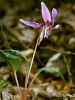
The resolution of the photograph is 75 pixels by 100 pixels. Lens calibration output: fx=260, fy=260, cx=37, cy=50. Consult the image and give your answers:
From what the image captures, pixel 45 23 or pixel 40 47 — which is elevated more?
pixel 45 23

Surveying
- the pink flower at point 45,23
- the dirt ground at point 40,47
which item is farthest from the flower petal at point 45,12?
the dirt ground at point 40,47

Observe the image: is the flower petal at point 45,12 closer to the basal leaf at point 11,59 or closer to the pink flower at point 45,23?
the pink flower at point 45,23

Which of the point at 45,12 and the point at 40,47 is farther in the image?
the point at 40,47

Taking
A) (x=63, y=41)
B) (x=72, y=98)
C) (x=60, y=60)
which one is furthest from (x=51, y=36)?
(x=72, y=98)

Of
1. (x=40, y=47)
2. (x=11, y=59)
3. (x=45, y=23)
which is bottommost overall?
(x=40, y=47)

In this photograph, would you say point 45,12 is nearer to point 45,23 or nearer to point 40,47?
point 45,23

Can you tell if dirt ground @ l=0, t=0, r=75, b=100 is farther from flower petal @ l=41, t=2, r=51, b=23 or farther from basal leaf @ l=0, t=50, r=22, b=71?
flower petal @ l=41, t=2, r=51, b=23

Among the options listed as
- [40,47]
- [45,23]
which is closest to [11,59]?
[45,23]

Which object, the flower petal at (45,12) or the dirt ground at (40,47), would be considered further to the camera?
the dirt ground at (40,47)

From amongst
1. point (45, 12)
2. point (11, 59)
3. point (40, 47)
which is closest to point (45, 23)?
point (45, 12)
